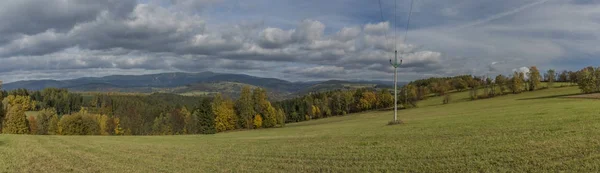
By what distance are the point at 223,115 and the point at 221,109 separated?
1.68 metres

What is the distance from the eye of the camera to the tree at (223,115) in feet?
311

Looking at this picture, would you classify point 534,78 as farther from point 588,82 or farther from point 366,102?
point 366,102

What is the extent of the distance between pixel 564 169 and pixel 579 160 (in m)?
1.34

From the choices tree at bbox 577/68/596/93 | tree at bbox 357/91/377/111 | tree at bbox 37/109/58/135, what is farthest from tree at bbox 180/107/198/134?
tree at bbox 577/68/596/93

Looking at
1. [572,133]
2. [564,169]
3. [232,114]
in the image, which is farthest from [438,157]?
[232,114]

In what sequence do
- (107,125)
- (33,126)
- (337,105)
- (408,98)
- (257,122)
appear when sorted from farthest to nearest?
1. (337,105)
2. (408,98)
3. (107,125)
4. (33,126)
5. (257,122)

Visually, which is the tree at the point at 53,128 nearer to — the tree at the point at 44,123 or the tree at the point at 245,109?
the tree at the point at 44,123

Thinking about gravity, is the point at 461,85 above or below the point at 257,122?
above

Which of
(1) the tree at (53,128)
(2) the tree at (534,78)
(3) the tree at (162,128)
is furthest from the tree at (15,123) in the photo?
(2) the tree at (534,78)

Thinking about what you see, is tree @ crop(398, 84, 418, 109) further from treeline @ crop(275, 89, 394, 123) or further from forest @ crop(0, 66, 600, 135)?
treeline @ crop(275, 89, 394, 123)

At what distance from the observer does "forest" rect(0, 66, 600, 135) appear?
92.1m

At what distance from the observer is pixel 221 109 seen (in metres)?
95.8

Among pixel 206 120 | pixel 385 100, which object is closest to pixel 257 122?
pixel 206 120

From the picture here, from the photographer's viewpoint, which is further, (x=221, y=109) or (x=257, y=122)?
(x=257, y=122)
